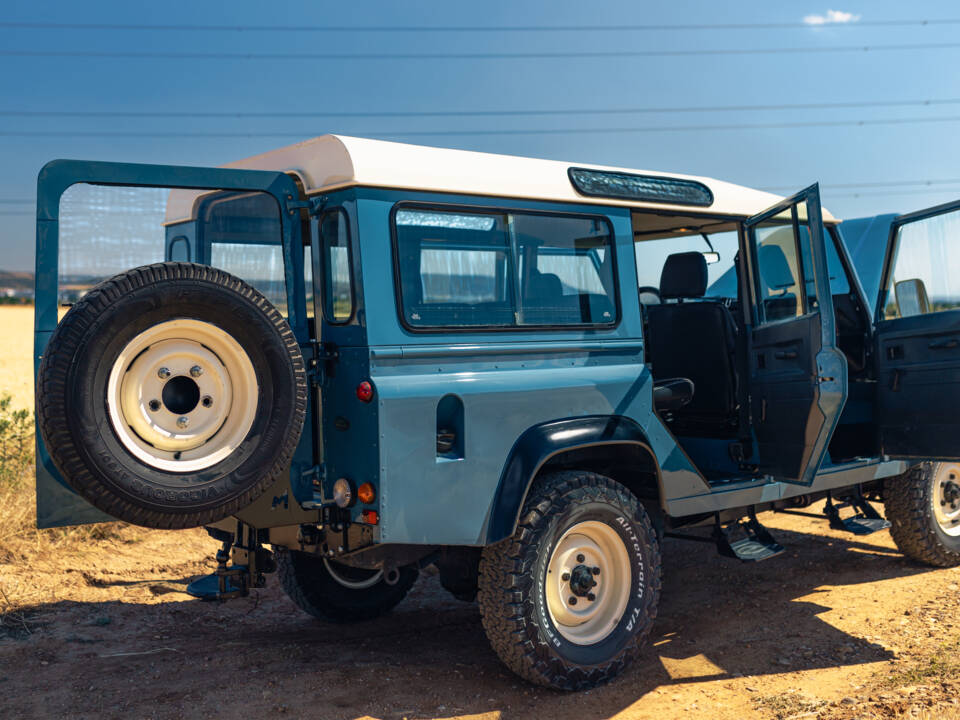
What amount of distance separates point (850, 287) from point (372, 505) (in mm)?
3990

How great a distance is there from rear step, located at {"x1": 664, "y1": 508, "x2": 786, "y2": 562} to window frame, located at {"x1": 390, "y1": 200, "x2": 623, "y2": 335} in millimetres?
1575

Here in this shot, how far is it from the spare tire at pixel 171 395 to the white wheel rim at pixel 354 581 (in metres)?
1.98

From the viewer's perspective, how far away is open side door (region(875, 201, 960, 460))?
552 cm

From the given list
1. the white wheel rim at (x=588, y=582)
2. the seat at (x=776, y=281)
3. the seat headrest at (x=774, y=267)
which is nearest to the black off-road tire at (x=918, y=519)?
the seat at (x=776, y=281)

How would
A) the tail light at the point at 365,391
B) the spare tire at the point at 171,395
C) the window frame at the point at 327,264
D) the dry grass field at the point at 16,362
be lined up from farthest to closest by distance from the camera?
the dry grass field at the point at 16,362 < the window frame at the point at 327,264 < the tail light at the point at 365,391 < the spare tire at the point at 171,395

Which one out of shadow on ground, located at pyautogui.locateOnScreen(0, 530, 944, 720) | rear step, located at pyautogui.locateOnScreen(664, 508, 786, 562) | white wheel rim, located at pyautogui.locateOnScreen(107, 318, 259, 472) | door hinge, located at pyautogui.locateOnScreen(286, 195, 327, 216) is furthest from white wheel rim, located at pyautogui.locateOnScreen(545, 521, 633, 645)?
door hinge, located at pyautogui.locateOnScreen(286, 195, 327, 216)

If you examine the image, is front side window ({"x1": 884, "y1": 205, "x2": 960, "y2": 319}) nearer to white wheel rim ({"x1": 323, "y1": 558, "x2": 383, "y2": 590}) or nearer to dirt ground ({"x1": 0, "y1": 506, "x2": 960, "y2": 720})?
dirt ground ({"x1": 0, "y1": 506, "x2": 960, "y2": 720})

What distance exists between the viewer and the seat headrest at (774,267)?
550cm

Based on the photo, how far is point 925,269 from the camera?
20.7ft

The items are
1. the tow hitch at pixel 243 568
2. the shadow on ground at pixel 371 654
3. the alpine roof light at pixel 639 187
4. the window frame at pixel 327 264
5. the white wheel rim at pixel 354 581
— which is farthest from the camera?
the white wheel rim at pixel 354 581

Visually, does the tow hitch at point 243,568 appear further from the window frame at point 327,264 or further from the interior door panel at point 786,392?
the interior door panel at point 786,392

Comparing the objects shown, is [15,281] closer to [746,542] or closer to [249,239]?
[249,239]

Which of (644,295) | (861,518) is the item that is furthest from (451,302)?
(861,518)

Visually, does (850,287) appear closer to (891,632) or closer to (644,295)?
(644,295)
